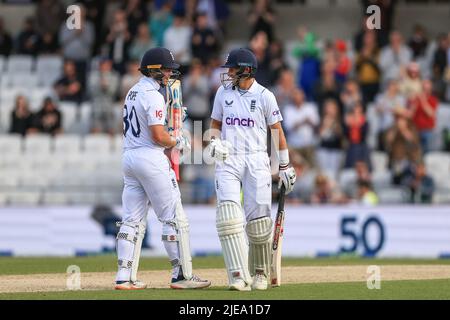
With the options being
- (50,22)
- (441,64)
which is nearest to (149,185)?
(441,64)

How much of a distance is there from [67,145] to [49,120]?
702 mm

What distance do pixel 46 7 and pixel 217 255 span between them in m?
8.64

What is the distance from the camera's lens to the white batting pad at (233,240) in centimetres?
1338

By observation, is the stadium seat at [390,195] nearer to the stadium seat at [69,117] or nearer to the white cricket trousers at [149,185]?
the stadium seat at [69,117]

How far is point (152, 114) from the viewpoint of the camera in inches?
529

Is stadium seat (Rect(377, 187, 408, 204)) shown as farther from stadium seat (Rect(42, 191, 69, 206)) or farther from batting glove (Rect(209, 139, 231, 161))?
batting glove (Rect(209, 139, 231, 161))

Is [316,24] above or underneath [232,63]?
above

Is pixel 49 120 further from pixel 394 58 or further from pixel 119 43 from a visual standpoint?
pixel 394 58

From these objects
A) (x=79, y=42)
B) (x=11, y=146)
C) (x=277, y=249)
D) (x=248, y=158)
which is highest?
(x=79, y=42)

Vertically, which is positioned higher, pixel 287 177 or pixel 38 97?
pixel 38 97

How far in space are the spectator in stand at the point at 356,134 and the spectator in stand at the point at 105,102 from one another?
4602 millimetres

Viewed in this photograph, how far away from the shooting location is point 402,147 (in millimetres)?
23625
